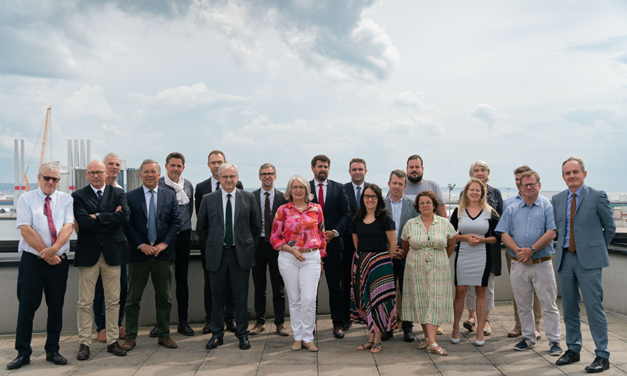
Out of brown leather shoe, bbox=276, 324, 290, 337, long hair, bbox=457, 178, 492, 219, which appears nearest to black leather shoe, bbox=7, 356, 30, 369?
brown leather shoe, bbox=276, 324, 290, 337

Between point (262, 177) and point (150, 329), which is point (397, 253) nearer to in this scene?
point (262, 177)

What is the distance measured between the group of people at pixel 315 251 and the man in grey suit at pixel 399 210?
1 centimetres

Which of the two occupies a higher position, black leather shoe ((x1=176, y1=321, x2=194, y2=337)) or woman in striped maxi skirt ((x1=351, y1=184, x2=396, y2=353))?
woman in striped maxi skirt ((x1=351, y1=184, x2=396, y2=353))

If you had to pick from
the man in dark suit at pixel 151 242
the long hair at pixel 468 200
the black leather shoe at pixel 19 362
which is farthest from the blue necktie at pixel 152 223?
the long hair at pixel 468 200

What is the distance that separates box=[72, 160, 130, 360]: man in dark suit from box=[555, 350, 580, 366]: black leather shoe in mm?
4187

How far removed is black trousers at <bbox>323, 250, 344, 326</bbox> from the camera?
4.53 meters

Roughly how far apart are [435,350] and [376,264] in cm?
101

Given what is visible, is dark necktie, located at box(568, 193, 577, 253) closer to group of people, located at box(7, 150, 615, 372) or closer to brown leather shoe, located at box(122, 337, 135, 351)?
group of people, located at box(7, 150, 615, 372)

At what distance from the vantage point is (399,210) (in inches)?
176

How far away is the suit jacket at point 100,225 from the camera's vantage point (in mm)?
3910

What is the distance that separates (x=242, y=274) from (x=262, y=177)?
110cm

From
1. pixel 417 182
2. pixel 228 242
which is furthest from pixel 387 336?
pixel 228 242

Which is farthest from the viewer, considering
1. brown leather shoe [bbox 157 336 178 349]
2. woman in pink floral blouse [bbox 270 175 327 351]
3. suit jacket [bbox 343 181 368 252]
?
suit jacket [bbox 343 181 368 252]

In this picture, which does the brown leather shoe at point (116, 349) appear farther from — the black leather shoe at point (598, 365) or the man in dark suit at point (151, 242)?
the black leather shoe at point (598, 365)
